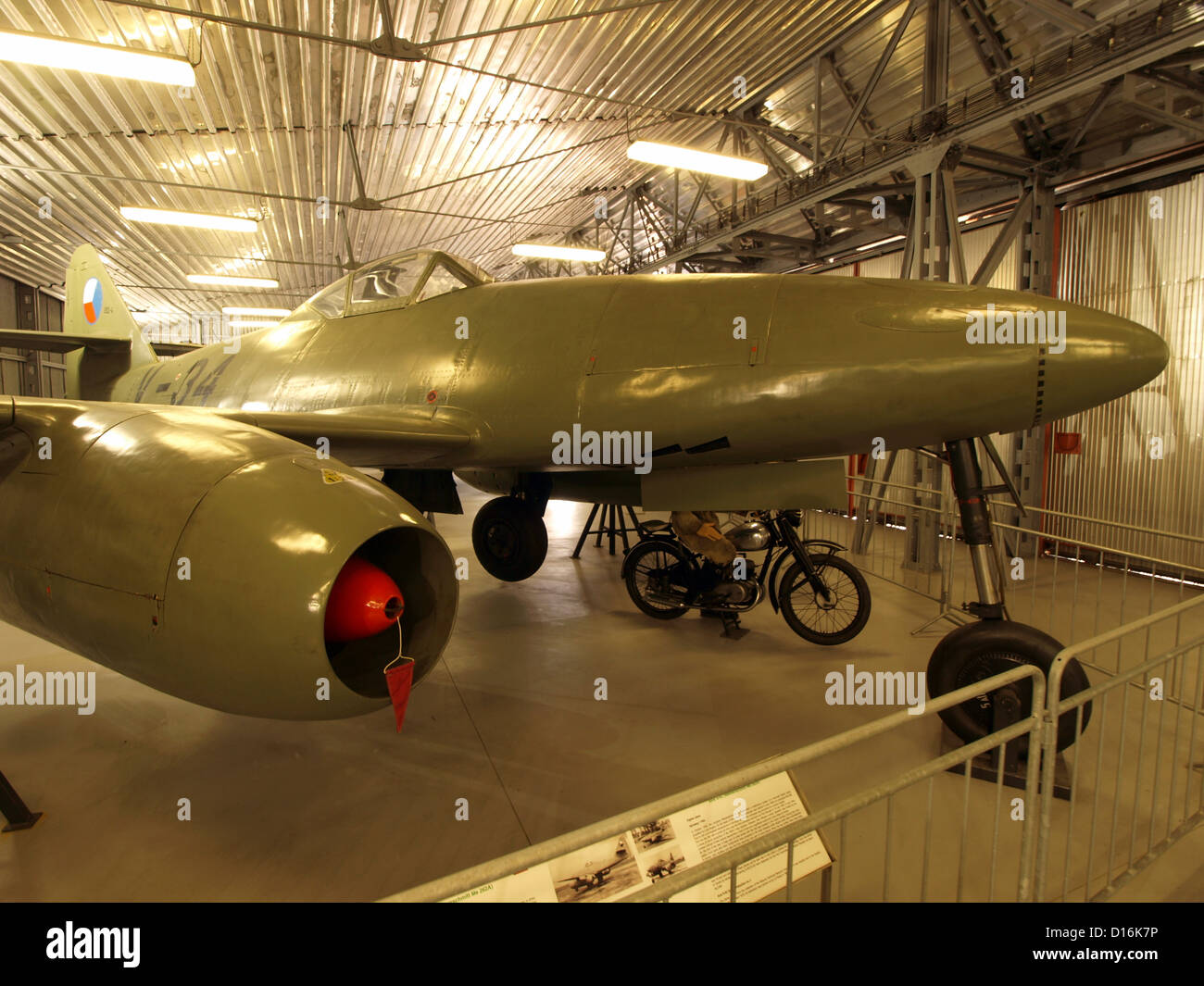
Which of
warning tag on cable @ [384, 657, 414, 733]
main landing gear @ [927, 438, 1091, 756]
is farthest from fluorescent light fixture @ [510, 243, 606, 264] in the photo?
warning tag on cable @ [384, 657, 414, 733]

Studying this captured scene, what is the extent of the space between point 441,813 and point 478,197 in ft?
35.1

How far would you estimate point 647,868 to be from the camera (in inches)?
68.2

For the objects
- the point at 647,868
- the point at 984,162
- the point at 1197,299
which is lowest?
the point at 647,868

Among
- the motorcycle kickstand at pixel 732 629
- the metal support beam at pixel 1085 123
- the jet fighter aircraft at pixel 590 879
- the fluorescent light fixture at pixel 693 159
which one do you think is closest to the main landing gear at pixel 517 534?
the motorcycle kickstand at pixel 732 629

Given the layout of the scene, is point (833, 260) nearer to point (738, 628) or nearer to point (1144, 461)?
point (1144, 461)

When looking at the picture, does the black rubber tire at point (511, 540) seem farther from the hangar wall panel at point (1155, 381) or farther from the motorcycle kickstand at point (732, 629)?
the hangar wall panel at point (1155, 381)

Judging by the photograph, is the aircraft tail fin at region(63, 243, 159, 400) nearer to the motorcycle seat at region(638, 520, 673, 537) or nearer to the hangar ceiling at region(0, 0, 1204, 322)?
the hangar ceiling at region(0, 0, 1204, 322)

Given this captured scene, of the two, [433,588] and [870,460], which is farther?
[870,460]

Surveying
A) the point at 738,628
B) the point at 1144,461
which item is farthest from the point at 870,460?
the point at 738,628

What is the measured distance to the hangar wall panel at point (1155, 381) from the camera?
7215mm

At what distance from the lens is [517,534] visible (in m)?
6.40

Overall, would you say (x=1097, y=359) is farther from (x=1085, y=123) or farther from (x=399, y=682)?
(x=1085, y=123)

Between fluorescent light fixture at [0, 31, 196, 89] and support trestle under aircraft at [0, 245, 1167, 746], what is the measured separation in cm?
187

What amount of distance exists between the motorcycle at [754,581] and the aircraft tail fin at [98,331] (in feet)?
22.8
